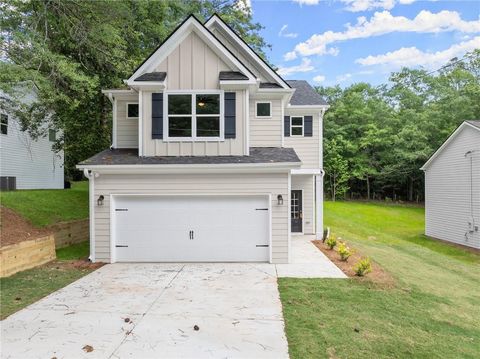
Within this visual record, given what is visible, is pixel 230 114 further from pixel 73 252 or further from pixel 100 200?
pixel 73 252

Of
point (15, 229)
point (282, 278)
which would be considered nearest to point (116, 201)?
point (15, 229)

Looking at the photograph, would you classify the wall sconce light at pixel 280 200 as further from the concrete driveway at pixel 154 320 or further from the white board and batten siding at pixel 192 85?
the concrete driveway at pixel 154 320

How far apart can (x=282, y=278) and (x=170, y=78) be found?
689cm

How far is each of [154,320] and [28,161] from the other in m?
17.0

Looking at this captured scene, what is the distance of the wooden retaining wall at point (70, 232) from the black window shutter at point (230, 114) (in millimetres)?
6609

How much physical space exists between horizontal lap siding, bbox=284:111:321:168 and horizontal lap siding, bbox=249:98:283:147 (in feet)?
8.33

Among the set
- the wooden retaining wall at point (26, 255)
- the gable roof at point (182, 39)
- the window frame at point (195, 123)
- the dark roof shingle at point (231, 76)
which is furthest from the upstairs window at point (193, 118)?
the wooden retaining wall at point (26, 255)

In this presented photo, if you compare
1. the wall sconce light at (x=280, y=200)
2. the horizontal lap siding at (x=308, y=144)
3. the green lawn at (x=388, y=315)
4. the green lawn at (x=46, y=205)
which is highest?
the horizontal lap siding at (x=308, y=144)

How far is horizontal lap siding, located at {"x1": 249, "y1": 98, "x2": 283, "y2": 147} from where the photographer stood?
12.2 meters

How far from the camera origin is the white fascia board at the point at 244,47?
40.0 feet

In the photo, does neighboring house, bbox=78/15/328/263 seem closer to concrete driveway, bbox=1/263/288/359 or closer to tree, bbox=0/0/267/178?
concrete driveway, bbox=1/263/288/359

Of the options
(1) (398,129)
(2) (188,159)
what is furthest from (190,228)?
(1) (398,129)

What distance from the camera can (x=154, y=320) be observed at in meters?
5.80

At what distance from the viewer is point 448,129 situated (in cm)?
3269
